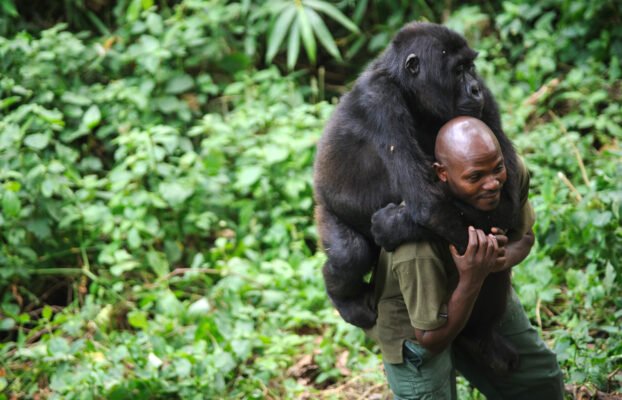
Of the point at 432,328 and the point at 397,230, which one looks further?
the point at 397,230

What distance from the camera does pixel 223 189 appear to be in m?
6.65

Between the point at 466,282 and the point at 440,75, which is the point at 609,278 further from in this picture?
the point at 466,282

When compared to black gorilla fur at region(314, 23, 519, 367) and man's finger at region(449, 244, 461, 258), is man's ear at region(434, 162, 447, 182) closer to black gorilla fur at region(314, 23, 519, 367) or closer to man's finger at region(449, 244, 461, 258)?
black gorilla fur at region(314, 23, 519, 367)

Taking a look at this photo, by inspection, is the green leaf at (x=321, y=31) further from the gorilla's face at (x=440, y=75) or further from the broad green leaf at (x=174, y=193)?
the gorilla's face at (x=440, y=75)

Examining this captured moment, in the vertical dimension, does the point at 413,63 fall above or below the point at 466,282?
above

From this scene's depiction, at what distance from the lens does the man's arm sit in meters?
2.99

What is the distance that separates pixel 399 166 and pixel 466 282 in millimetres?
612

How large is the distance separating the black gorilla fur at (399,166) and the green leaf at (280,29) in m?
3.89

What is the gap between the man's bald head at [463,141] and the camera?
300 centimetres

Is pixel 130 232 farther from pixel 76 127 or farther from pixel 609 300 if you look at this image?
pixel 609 300

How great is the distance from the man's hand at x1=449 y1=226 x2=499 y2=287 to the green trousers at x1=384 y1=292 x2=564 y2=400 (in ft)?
1.22

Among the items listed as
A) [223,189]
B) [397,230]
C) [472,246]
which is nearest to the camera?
[472,246]

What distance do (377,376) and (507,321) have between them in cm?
144

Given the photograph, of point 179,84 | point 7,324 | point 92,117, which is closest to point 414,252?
point 7,324
